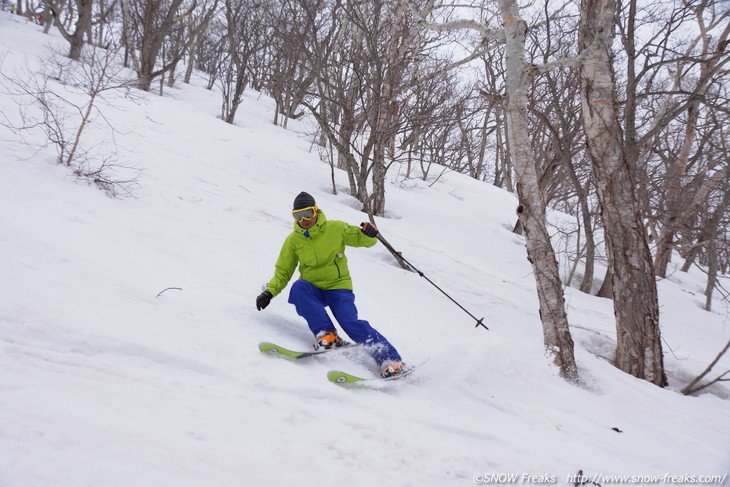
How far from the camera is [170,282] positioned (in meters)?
3.31

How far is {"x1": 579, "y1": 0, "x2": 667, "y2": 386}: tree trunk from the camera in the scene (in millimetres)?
3865

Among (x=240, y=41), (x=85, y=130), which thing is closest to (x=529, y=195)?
(x=85, y=130)

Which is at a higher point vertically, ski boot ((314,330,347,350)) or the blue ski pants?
the blue ski pants

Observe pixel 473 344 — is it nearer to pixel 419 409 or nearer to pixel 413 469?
pixel 419 409

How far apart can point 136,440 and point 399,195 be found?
10.0 m

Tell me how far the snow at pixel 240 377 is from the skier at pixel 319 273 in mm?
230

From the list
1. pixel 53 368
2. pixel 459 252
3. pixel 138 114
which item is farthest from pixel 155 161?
pixel 459 252

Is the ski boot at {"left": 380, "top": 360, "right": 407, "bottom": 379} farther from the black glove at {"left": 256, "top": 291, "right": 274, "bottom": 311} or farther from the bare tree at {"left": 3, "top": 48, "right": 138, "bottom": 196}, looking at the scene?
the bare tree at {"left": 3, "top": 48, "right": 138, "bottom": 196}

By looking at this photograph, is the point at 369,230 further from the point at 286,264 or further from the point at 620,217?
the point at 620,217

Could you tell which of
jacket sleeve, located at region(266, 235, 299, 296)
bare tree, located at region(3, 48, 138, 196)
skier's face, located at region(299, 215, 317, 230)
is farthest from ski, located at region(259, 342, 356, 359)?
bare tree, located at region(3, 48, 138, 196)

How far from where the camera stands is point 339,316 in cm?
328

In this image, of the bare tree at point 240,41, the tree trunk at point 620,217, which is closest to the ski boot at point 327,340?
the tree trunk at point 620,217

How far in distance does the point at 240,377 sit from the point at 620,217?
3.85 metres

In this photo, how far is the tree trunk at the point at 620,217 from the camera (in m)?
3.87
